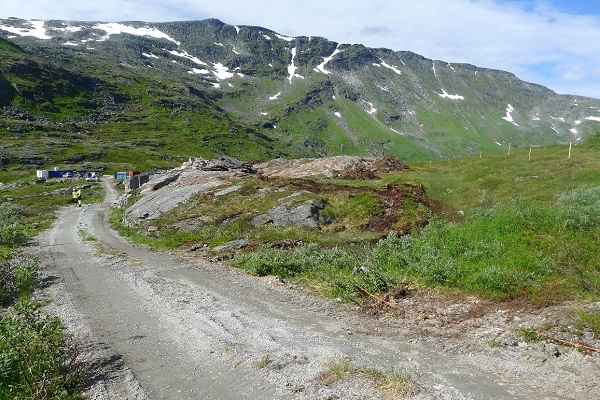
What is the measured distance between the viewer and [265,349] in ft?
36.8

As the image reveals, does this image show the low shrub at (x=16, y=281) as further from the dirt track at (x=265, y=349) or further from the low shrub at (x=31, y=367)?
the low shrub at (x=31, y=367)

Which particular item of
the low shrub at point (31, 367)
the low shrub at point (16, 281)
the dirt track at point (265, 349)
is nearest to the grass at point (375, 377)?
the dirt track at point (265, 349)

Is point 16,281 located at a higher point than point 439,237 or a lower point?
lower

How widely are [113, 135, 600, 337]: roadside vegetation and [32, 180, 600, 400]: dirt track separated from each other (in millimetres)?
2141

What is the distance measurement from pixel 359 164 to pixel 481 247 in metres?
48.4

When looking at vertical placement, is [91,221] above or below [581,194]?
below

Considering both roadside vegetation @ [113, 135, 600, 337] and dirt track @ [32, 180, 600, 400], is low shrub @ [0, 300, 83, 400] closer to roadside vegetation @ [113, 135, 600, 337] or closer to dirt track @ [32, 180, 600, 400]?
dirt track @ [32, 180, 600, 400]

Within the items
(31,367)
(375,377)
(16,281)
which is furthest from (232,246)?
(375,377)

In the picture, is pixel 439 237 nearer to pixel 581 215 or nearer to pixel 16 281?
pixel 581 215

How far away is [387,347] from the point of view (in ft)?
36.4

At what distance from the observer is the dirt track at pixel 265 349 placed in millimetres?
8945

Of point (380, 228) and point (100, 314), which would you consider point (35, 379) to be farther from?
point (380, 228)

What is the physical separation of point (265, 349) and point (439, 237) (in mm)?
11626

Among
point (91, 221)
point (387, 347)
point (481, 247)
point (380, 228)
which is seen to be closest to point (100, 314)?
point (387, 347)
